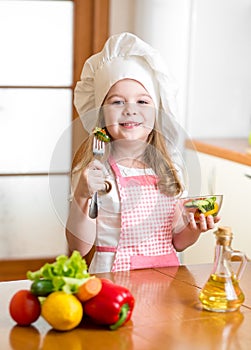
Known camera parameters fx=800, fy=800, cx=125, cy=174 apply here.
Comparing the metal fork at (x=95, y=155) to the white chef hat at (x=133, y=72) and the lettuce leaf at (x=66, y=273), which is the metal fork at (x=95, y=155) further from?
the lettuce leaf at (x=66, y=273)

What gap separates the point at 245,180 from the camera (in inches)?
130

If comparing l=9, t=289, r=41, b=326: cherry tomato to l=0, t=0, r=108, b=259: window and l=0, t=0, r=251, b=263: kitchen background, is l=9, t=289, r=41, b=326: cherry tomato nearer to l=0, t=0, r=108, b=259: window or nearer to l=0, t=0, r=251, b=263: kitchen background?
l=0, t=0, r=251, b=263: kitchen background

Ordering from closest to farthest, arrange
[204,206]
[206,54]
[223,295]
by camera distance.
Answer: [223,295] < [204,206] < [206,54]

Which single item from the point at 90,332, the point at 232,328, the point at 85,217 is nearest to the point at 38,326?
the point at 90,332

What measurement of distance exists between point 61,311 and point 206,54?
2.58 metres

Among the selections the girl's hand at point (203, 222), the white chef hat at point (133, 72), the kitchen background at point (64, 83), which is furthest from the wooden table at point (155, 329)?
the kitchen background at point (64, 83)

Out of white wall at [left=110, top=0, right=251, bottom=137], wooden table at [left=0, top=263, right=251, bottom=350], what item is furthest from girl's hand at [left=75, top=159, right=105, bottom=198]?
white wall at [left=110, top=0, right=251, bottom=137]

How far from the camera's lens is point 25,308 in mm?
1438

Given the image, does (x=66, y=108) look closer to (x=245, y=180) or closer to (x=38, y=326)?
(x=245, y=180)

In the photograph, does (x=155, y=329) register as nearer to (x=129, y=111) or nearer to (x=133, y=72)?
(x=129, y=111)

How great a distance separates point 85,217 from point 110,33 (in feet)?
7.11

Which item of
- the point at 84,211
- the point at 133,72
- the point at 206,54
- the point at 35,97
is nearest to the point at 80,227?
the point at 84,211

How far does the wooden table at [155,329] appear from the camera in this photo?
1.38 meters

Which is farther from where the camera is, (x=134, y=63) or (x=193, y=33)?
(x=193, y=33)
